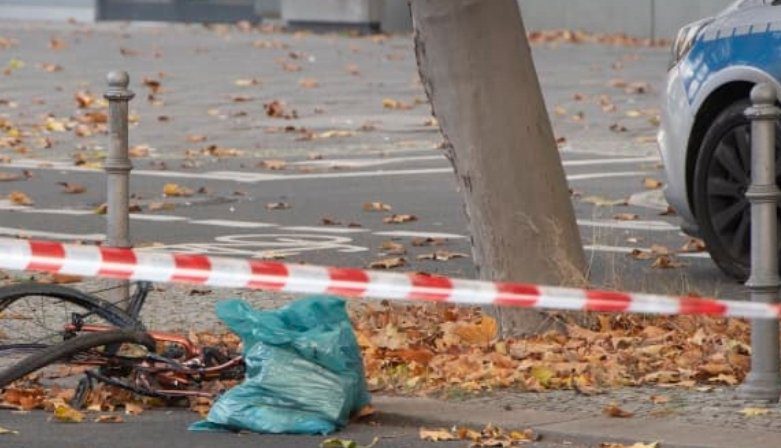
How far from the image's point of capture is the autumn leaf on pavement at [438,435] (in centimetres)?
748

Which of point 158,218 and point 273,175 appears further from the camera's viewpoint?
point 273,175

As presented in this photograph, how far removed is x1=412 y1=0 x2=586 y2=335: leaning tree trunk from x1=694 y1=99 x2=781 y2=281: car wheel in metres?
1.93

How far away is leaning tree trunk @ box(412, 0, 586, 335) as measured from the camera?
8953mm

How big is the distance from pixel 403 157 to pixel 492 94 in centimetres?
892

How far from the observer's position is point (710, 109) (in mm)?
10984

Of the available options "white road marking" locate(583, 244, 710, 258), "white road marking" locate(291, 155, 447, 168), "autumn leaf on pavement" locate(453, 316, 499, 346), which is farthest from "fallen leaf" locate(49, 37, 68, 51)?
"autumn leaf on pavement" locate(453, 316, 499, 346)

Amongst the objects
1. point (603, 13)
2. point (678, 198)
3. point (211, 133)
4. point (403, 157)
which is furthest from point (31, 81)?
point (678, 198)

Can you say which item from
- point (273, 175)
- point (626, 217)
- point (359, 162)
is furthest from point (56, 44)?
point (626, 217)

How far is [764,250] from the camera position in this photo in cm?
769

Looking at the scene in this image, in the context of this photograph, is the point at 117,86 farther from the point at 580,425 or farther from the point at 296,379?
the point at 580,425

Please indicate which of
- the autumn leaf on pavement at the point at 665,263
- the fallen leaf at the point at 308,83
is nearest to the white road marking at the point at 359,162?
the autumn leaf on pavement at the point at 665,263

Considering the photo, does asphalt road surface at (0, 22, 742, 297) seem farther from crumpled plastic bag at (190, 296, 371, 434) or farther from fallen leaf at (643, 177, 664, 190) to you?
crumpled plastic bag at (190, 296, 371, 434)

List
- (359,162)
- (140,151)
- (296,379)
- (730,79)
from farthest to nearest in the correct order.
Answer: (140,151) < (359,162) < (730,79) < (296,379)

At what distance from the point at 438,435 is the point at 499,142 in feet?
6.08
